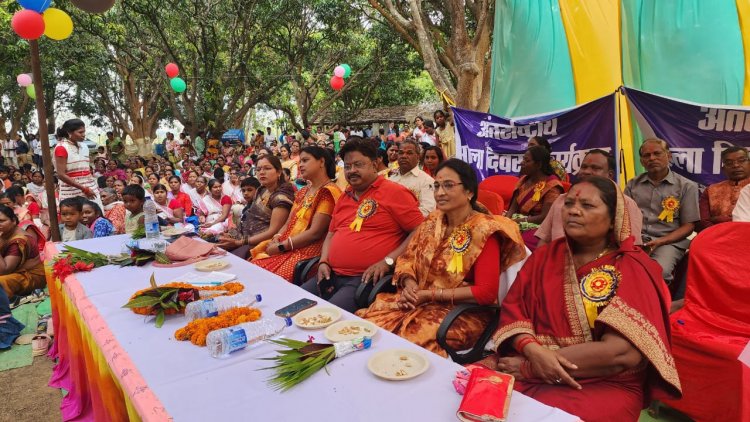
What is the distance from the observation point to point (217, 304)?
7.37ft

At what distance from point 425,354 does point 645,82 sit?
5.18 m

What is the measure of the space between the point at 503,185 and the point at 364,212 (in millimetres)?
2323

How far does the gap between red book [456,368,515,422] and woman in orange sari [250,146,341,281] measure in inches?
95.8

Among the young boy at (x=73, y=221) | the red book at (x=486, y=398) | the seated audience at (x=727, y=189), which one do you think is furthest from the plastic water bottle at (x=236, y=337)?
the young boy at (x=73, y=221)

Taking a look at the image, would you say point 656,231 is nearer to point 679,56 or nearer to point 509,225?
point 509,225

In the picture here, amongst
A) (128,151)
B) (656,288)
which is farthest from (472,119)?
(128,151)

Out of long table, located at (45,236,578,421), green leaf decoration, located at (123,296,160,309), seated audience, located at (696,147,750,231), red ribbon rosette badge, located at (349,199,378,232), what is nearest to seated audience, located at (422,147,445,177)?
red ribbon rosette badge, located at (349,199,378,232)

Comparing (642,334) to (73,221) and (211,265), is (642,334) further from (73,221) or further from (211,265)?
(73,221)

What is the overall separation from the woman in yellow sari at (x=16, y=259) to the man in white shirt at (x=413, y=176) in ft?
11.8

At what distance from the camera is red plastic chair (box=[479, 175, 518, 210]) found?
4.93 m

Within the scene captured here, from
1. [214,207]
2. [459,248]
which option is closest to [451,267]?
[459,248]

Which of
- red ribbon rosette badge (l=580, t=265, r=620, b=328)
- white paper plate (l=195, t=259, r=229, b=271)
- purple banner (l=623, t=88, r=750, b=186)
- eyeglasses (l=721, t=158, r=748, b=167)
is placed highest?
purple banner (l=623, t=88, r=750, b=186)

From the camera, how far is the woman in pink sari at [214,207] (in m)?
6.77

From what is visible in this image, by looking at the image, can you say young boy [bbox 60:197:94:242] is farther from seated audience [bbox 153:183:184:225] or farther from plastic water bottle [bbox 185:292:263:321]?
plastic water bottle [bbox 185:292:263:321]
